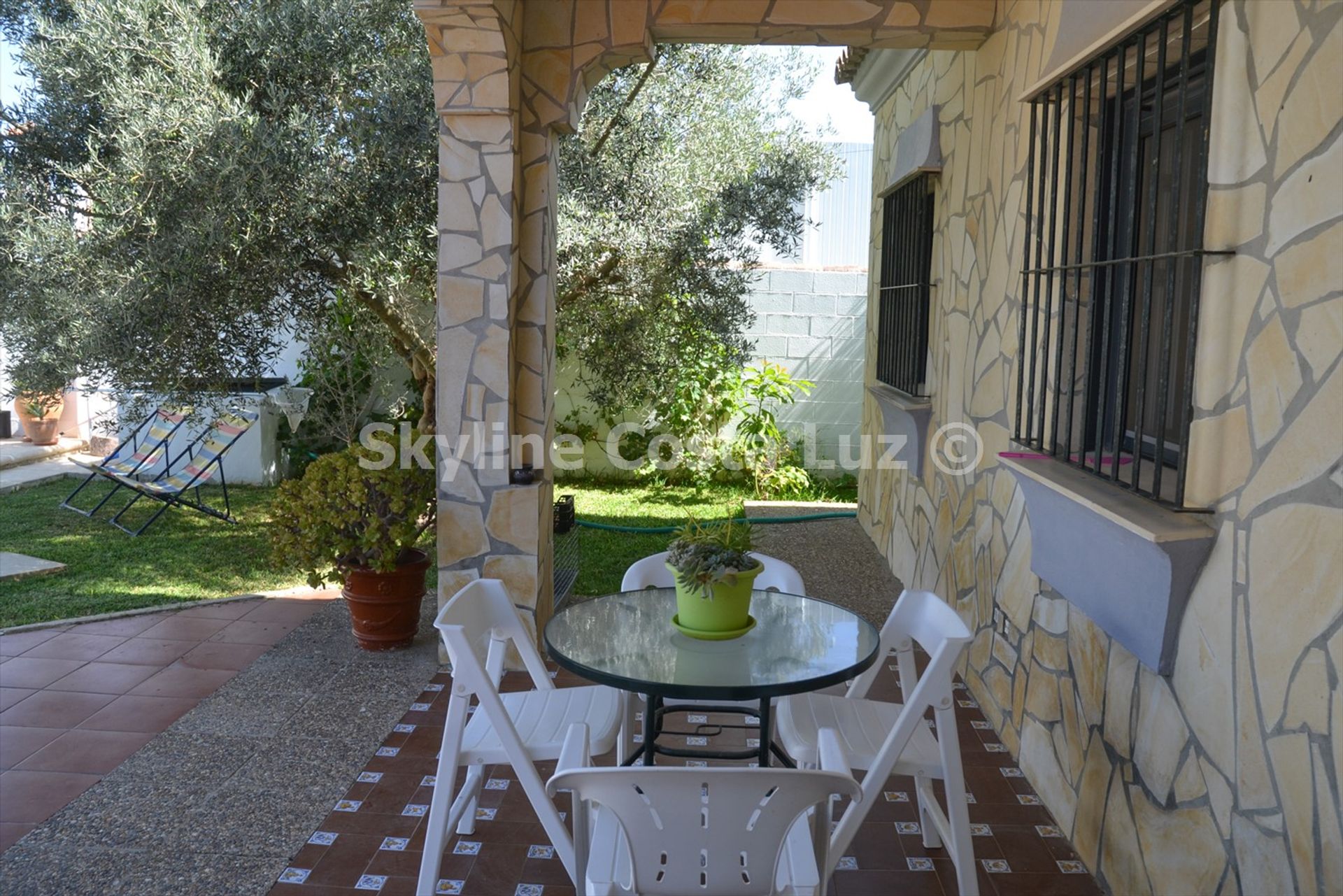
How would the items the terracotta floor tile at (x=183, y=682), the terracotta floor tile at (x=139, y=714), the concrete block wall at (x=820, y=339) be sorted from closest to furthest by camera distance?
1. the terracotta floor tile at (x=139, y=714)
2. the terracotta floor tile at (x=183, y=682)
3. the concrete block wall at (x=820, y=339)

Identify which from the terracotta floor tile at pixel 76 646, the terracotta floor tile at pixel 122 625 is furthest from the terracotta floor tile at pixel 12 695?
the terracotta floor tile at pixel 122 625

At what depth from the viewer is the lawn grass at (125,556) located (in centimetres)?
553

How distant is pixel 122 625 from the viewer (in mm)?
5055

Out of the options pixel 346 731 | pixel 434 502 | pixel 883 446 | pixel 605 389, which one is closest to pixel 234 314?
pixel 434 502

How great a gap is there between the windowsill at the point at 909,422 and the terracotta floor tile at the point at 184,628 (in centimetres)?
354

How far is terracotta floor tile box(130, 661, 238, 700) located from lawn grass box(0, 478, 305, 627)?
555 mm

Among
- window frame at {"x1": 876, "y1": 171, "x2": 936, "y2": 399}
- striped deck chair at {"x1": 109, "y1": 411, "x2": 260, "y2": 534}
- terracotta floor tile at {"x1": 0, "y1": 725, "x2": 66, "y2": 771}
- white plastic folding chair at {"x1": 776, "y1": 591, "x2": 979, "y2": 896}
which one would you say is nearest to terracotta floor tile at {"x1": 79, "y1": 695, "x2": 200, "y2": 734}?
terracotta floor tile at {"x1": 0, "y1": 725, "x2": 66, "y2": 771}

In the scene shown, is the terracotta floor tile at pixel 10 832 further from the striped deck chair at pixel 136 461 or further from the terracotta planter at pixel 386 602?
the striped deck chair at pixel 136 461

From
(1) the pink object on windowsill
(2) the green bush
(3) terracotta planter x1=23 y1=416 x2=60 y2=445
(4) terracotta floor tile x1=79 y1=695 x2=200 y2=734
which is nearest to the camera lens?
(1) the pink object on windowsill

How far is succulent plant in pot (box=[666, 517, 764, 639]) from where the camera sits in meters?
2.75

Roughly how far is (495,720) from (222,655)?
2.64 meters

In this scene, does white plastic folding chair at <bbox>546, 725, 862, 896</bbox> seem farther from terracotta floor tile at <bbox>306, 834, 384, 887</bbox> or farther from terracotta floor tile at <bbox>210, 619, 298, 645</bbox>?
terracotta floor tile at <bbox>210, 619, 298, 645</bbox>

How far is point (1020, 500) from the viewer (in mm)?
3529

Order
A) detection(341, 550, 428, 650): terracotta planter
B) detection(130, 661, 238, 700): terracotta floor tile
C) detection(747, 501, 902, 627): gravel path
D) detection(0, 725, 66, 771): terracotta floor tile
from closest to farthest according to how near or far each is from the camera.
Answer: detection(0, 725, 66, 771): terracotta floor tile
detection(130, 661, 238, 700): terracotta floor tile
detection(341, 550, 428, 650): terracotta planter
detection(747, 501, 902, 627): gravel path
